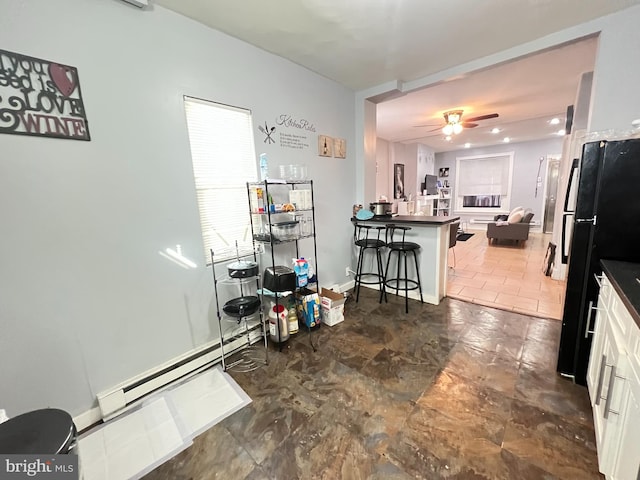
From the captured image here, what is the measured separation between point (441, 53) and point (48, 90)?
9.62 ft

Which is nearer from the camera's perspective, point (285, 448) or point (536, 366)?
point (285, 448)

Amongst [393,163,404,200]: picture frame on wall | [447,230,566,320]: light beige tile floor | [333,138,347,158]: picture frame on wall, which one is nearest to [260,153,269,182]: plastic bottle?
[333,138,347,158]: picture frame on wall

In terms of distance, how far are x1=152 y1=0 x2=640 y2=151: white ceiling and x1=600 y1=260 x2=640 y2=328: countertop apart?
1.81 metres

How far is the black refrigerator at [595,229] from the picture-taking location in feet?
4.85

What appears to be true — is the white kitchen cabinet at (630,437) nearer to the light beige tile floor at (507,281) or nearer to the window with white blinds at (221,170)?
the light beige tile floor at (507,281)

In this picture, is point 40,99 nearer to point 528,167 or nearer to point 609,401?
point 609,401

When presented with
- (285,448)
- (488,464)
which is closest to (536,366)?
(488,464)

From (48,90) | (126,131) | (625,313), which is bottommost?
(625,313)

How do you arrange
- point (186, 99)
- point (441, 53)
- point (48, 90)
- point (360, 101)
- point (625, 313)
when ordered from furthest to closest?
point (360, 101)
point (441, 53)
point (186, 99)
point (48, 90)
point (625, 313)

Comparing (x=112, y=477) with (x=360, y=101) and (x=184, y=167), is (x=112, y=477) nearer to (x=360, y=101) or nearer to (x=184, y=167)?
(x=184, y=167)

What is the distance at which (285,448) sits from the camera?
142 cm

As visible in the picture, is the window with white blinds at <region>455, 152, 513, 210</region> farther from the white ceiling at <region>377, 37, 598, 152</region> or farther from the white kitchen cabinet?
the white kitchen cabinet

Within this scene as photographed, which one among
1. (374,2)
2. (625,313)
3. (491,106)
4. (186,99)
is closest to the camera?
(625,313)

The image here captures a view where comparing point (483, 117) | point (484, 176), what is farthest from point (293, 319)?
point (484, 176)
